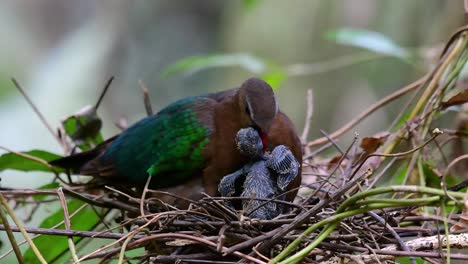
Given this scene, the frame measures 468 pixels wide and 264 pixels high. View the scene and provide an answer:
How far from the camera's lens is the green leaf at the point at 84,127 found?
10.4 feet

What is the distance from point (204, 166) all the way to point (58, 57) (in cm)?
579

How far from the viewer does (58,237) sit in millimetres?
2648

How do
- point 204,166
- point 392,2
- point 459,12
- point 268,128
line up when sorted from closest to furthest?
1. point 268,128
2. point 204,166
3. point 459,12
4. point 392,2

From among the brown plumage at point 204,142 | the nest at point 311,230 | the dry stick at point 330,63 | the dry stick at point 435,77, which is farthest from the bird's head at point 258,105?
the dry stick at point 330,63

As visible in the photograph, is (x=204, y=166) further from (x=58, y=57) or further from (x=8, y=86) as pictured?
(x=58, y=57)

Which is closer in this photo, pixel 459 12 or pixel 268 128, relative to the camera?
pixel 268 128

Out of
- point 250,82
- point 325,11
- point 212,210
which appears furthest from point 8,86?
point 212,210

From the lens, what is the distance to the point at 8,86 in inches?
297

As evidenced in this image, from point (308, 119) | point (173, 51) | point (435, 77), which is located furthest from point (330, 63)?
point (435, 77)

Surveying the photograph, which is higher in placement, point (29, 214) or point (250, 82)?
point (250, 82)

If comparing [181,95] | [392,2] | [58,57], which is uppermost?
[392,2]

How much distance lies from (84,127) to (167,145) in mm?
403

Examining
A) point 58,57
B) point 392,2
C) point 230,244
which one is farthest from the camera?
point 58,57

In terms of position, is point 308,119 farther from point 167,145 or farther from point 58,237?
point 58,237
